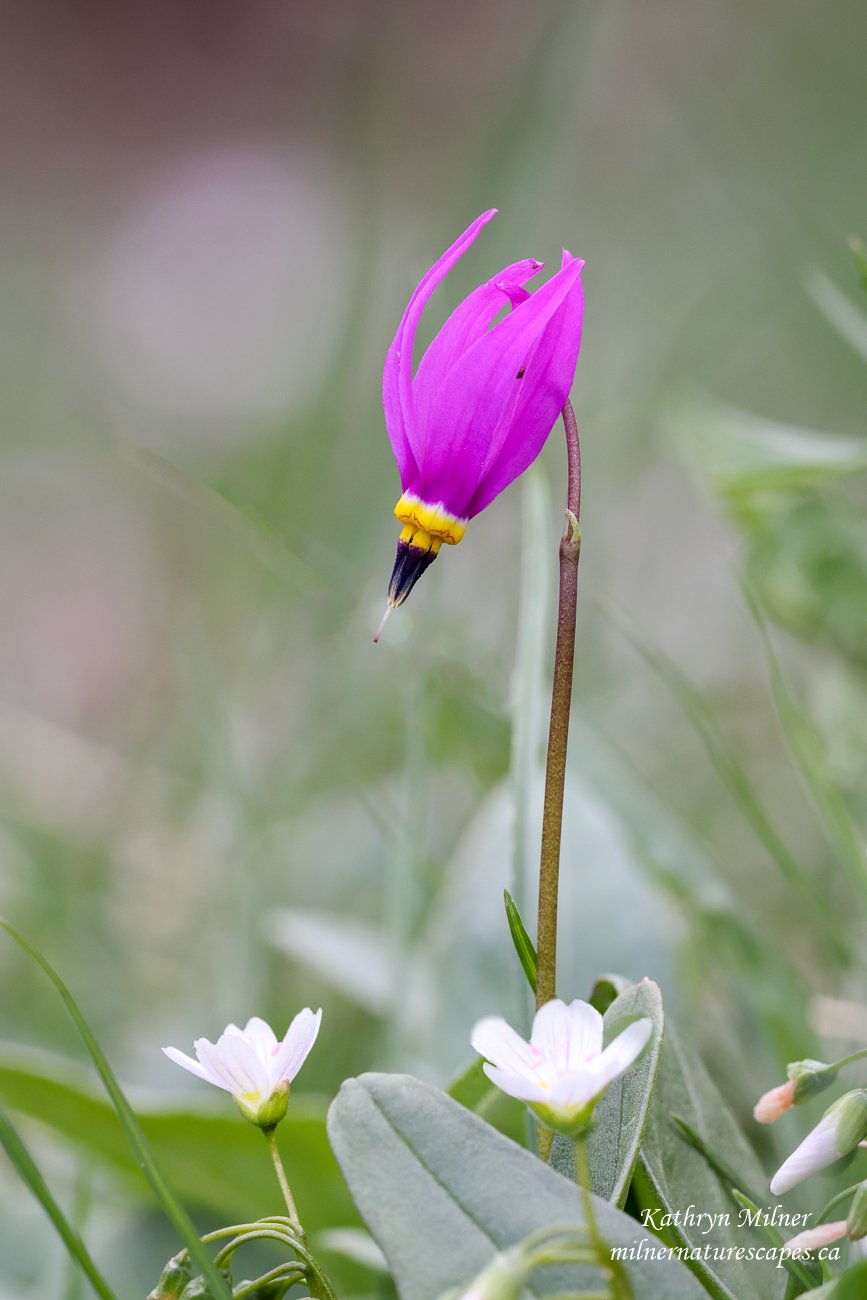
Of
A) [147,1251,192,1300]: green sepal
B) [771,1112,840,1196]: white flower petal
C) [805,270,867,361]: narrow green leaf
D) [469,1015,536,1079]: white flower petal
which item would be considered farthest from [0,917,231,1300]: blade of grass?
[805,270,867,361]: narrow green leaf

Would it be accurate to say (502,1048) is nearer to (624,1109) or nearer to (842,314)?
(624,1109)

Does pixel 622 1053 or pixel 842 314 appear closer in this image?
pixel 622 1053

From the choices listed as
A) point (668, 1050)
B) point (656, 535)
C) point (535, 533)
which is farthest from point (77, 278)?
point (668, 1050)

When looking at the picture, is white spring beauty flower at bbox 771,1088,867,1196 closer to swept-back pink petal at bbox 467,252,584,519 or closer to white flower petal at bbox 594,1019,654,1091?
white flower petal at bbox 594,1019,654,1091

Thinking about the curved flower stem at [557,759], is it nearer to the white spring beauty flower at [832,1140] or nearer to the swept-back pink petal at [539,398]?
the swept-back pink petal at [539,398]

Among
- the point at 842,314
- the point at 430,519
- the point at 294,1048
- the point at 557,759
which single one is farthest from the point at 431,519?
the point at 842,314

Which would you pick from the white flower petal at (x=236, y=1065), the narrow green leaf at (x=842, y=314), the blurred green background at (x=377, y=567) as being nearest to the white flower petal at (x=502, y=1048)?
the white flower petal at (x=236, y=1065)
